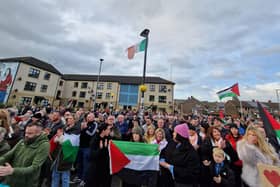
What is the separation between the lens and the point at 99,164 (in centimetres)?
372

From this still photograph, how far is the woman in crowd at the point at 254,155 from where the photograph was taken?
279 centimetres

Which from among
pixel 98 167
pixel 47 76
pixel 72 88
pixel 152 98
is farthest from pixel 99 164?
pixel 72 88

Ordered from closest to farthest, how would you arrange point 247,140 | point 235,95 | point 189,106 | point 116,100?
point 247,140 → point 235,95 → point 116,100 → point 189,106

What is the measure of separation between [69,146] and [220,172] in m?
3.82

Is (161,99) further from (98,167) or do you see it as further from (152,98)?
(98,167)

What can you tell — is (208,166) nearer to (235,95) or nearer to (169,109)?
(235,95)

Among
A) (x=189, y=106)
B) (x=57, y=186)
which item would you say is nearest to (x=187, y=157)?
(x=57, y=186)

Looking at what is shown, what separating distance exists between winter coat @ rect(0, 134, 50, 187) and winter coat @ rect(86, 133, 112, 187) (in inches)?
57.4

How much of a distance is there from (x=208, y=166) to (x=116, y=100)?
39137mm

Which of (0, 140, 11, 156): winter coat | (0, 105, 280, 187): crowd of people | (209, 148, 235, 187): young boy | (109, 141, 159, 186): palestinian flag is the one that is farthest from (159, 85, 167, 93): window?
(0, 140, 11, 156): winter coat

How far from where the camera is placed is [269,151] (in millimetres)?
2900

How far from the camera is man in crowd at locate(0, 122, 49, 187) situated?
87.0 inches

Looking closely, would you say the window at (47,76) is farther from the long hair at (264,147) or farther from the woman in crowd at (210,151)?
the long hair at (264,147)

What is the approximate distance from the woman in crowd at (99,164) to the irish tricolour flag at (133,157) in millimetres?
313
